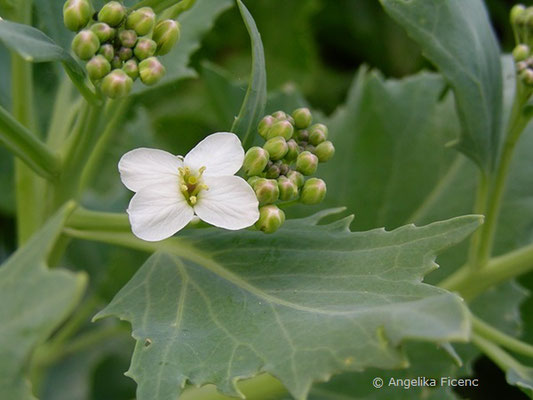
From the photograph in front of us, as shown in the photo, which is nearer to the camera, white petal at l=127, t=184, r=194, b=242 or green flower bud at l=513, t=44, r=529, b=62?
white petal at l=127, t=184, r=194, b=242

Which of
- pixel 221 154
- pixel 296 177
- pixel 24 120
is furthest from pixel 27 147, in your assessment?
pixel 296 177

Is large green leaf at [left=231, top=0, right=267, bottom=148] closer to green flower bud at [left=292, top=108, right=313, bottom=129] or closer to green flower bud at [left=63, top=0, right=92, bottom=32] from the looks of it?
green flower bud at [left=292, top=108, right=313, bottom=129]

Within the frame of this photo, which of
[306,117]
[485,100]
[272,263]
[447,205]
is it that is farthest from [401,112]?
[272,263]

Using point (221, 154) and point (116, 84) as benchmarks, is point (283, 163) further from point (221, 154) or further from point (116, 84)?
point (116, 84)

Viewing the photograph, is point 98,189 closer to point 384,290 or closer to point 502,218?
point 502,218

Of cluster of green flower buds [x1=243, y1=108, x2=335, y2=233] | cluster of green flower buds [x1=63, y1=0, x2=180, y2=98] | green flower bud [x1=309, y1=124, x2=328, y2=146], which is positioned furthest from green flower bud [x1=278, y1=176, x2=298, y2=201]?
cluster of green flower buds [x1=63, y1=0, x2=180, y2=98]

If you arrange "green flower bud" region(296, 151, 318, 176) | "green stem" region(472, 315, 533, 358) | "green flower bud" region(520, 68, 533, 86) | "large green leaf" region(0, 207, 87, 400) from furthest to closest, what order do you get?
"green stem" region(472, 315, 533, 358), "green flower bud" region(520, 68, 533, 86), "green flower bud" region(296, 151, 318, 176), "large green leaf" region(0, 207, 87, 400)
